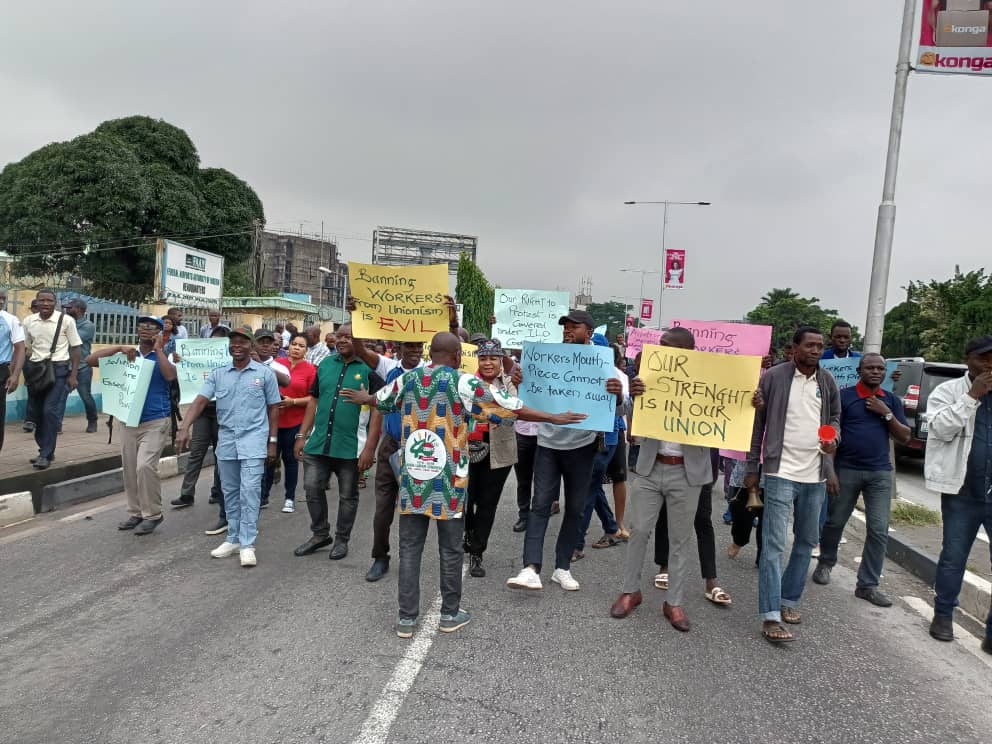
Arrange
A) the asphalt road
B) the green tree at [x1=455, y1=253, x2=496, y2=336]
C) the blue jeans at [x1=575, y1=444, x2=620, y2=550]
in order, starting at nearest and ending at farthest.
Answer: the asphalt road → the blue jeans at [x1=575, y1=444, x2=620, y2=550] → the green tree at [x1=455, y1=253, x2=496, y2=336]

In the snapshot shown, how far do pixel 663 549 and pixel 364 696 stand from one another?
9.11 feet

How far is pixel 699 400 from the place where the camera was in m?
4.29

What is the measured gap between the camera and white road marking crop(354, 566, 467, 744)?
2.91 meters

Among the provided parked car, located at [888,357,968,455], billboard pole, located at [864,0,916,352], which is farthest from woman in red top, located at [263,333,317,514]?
parked car, located at [888,357,968,455]

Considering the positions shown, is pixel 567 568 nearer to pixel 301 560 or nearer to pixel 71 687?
pixel 301 560

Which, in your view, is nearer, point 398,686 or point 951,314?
point 398,686

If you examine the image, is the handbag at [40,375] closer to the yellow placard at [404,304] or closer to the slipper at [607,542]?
the yellow placard at [404,304]

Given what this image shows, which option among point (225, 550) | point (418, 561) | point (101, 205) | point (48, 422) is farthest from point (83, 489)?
point (101, 205)

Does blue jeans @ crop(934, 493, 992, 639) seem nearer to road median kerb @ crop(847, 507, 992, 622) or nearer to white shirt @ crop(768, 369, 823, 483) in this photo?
road median kerb @ crop(847, 507, 992, 622)

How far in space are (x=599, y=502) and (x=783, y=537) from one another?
2.17 m

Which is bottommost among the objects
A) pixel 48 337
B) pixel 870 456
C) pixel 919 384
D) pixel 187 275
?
pixel 870 456

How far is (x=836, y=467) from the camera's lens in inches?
201

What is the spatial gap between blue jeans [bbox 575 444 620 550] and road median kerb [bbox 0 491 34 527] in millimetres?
5244

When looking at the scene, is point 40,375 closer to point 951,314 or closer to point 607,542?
point 607,542
